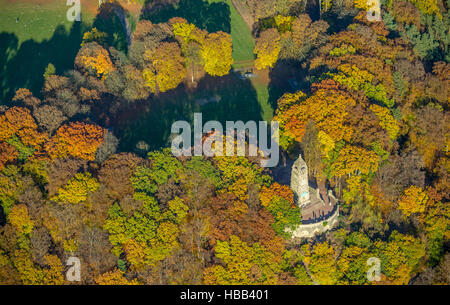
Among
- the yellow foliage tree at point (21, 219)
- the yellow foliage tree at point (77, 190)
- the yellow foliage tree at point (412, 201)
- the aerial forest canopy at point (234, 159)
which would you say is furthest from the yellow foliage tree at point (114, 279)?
→ the yellow foliage tree at point (412, 201)

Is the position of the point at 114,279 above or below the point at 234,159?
below

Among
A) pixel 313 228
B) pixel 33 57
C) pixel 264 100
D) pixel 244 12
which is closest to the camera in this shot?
pixel 313 228

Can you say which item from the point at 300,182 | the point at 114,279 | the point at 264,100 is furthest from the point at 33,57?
the point at 300,182

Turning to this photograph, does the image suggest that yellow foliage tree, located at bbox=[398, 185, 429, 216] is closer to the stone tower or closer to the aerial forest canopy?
the aerial forest canopy

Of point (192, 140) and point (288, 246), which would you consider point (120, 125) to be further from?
point (288, 246)

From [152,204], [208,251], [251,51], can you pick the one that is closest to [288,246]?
[208,251]

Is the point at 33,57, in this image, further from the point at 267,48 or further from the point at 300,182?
the point at 300,182
